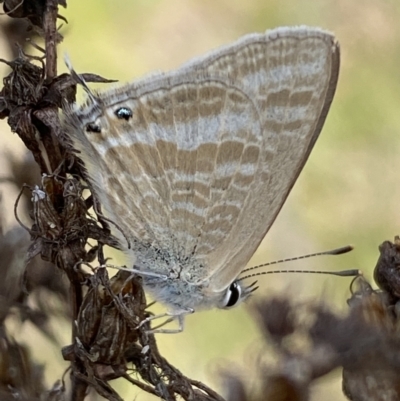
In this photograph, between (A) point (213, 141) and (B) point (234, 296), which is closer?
(A) point (213, 141)

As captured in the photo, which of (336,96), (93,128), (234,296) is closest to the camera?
(93,128)

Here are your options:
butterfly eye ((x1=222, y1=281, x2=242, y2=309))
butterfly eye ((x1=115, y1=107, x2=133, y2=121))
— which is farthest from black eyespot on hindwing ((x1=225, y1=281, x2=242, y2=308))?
butterfly eye ((x1=115, y1=107, x2=133, y2=121))

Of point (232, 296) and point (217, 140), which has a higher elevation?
point (217, 140)

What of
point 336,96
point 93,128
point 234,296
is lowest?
point 234,296

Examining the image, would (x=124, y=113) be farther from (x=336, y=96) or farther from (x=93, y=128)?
(x=336, y=96)

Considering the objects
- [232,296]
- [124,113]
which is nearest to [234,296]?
[232,296]

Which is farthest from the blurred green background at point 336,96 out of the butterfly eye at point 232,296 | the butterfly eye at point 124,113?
the butterfly eye at point 124,113

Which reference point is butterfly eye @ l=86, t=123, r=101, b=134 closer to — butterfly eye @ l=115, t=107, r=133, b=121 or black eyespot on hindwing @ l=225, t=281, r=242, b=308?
butterfly eye @ l=115, t=107, r=133, b=121

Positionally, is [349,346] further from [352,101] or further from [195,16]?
[195,16]

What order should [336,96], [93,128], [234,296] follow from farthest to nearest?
[336,96] < [234,296] < [93,128]
